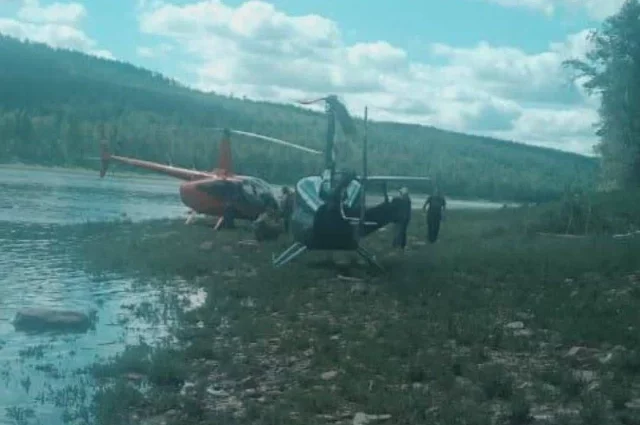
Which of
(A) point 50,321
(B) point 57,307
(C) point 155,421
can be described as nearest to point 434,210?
(B) point 57,307

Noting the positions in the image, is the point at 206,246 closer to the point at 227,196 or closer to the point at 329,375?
the point at 227,196

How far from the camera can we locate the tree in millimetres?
50812

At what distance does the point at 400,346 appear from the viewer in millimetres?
13336

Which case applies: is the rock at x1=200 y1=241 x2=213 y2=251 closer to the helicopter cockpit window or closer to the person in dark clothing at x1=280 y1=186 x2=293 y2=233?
the person in dark clothing at x1=280 y1=186 x2=293 y2=233

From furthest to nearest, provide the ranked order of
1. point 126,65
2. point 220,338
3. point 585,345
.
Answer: point 126,65, point 220,338, point 585,345

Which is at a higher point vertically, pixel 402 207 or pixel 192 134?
pixel 192 134

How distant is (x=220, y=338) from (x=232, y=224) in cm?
2120

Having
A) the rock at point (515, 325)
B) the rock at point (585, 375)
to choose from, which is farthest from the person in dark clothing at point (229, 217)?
the rock at point (585, 375)

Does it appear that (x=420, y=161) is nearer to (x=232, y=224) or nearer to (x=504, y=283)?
(x=232, y=224)

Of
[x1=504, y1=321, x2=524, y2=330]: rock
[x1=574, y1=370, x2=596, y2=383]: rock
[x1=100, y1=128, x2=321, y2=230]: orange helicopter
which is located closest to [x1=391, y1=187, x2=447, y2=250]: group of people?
[x1=100, y1=128, x2=321, y2=230]: orange helicopter

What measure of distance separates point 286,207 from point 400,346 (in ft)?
63.3

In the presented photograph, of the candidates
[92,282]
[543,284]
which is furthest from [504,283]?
[92,282]

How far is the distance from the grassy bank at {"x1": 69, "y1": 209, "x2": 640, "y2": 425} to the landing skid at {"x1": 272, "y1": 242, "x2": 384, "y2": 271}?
9.8 inches

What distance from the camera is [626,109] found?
50.9 metres
